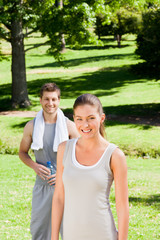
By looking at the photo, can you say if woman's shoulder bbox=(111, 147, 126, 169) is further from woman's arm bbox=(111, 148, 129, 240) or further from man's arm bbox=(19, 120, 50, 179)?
man's arm bbox=(19, 120, 50, 179)

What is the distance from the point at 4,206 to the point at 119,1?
53.4ft

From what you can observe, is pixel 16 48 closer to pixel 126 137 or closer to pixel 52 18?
pixel 52 18

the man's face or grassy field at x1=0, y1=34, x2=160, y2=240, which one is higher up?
the man's face

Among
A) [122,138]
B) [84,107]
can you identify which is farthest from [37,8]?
[84,107]

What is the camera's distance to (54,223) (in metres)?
2.89

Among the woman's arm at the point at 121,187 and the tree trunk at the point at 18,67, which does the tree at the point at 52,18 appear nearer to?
the tree trunk at the point at 18,67

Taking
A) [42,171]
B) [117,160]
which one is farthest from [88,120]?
[42,171]

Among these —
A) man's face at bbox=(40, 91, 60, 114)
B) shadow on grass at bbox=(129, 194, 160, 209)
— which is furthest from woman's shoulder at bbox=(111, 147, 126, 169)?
shadow on grass at bbox=(129, 194, 160, 209)

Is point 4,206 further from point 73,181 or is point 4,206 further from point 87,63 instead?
point 87,63

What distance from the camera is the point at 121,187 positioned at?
8.71 ft

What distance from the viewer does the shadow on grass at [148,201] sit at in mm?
7915

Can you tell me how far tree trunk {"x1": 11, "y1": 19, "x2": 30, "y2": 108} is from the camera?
869 inches

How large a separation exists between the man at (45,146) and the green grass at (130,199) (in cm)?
203

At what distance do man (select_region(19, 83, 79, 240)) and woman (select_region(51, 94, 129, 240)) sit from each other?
1.52 metres
